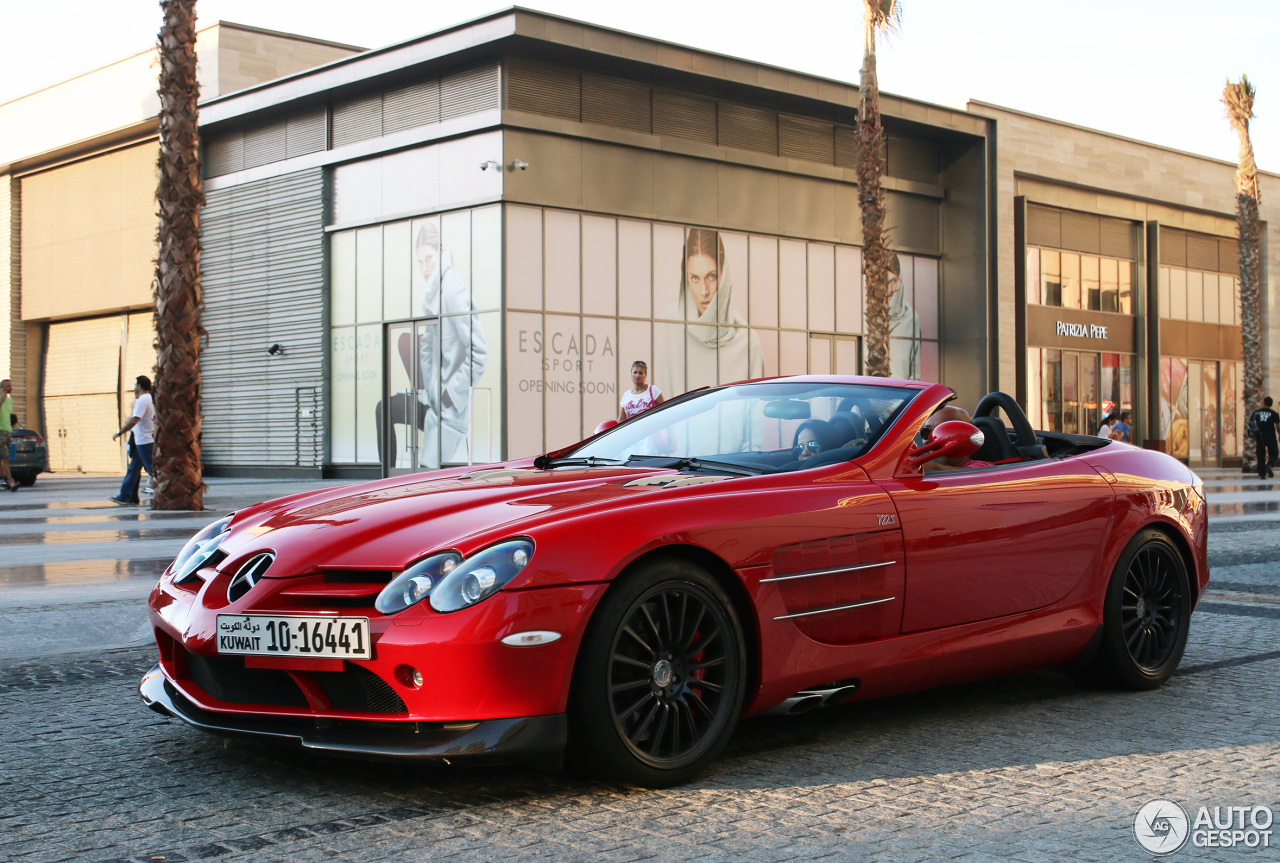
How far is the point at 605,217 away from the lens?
25609 millimetres

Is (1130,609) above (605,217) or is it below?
below

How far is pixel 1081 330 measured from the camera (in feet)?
118

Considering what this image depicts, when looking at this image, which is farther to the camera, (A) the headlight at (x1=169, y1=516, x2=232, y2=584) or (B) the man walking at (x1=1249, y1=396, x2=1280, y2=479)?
(B) the man walking at (x1=1249, y1=396, x2=1280, y2=479)

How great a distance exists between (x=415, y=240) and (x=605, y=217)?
390 cm

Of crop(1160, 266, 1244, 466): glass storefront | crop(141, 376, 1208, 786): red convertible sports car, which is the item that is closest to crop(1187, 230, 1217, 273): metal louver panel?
crop(1160, 266, 1244, 466): glass storefront

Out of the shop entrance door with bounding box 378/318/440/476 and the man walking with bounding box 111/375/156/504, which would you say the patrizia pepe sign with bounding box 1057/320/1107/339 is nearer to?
the shop entrance door with bounding box 378/318/440/476

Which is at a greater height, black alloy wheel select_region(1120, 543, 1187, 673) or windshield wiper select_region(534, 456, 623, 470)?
windshield wiper select_region(534, 456, 623, 470)

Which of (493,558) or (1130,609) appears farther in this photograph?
(1130,609)

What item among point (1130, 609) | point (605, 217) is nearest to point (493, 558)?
point (1130, 609)

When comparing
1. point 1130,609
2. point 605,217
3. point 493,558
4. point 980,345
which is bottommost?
point 1130,609

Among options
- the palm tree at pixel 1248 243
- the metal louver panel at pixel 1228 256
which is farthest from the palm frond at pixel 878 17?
the metal louver panel at pixel 1228 256

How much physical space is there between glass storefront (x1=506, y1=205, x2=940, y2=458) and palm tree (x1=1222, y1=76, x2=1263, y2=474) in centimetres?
1088

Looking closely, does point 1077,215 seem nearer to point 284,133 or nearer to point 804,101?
point 804,101

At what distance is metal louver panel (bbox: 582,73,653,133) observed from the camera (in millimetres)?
25109
